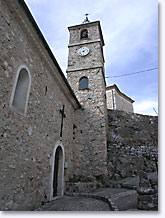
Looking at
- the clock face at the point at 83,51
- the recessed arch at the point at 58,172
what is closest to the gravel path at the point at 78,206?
the recessed arch at the point at 58,172

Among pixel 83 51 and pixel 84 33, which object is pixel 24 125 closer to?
pixel 83 51

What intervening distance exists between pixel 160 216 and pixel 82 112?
244 inches

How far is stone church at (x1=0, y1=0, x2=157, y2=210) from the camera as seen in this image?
301 cm

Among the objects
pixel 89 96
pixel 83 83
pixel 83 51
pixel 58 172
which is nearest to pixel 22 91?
pixel 58 172

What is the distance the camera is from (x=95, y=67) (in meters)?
8.94

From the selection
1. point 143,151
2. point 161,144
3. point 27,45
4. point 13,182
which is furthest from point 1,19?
point 143,151

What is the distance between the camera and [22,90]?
12.4 ft

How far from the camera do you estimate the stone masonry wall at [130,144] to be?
23.9 ft

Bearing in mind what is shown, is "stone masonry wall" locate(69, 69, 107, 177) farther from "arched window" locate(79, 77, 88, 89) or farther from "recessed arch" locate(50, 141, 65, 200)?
"recessed arch" locate(50, 141, 65, 200)

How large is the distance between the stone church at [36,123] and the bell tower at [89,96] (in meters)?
0.04

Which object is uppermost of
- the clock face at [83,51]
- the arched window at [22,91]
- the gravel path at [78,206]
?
the clock face at [83,51]

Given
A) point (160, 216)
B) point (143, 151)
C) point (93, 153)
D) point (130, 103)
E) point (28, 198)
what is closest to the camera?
point (160, 216)

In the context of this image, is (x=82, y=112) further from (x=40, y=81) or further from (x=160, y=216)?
(x=160, y=216)

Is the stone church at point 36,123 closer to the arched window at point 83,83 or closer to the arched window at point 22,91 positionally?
the arched window at point 22,91
